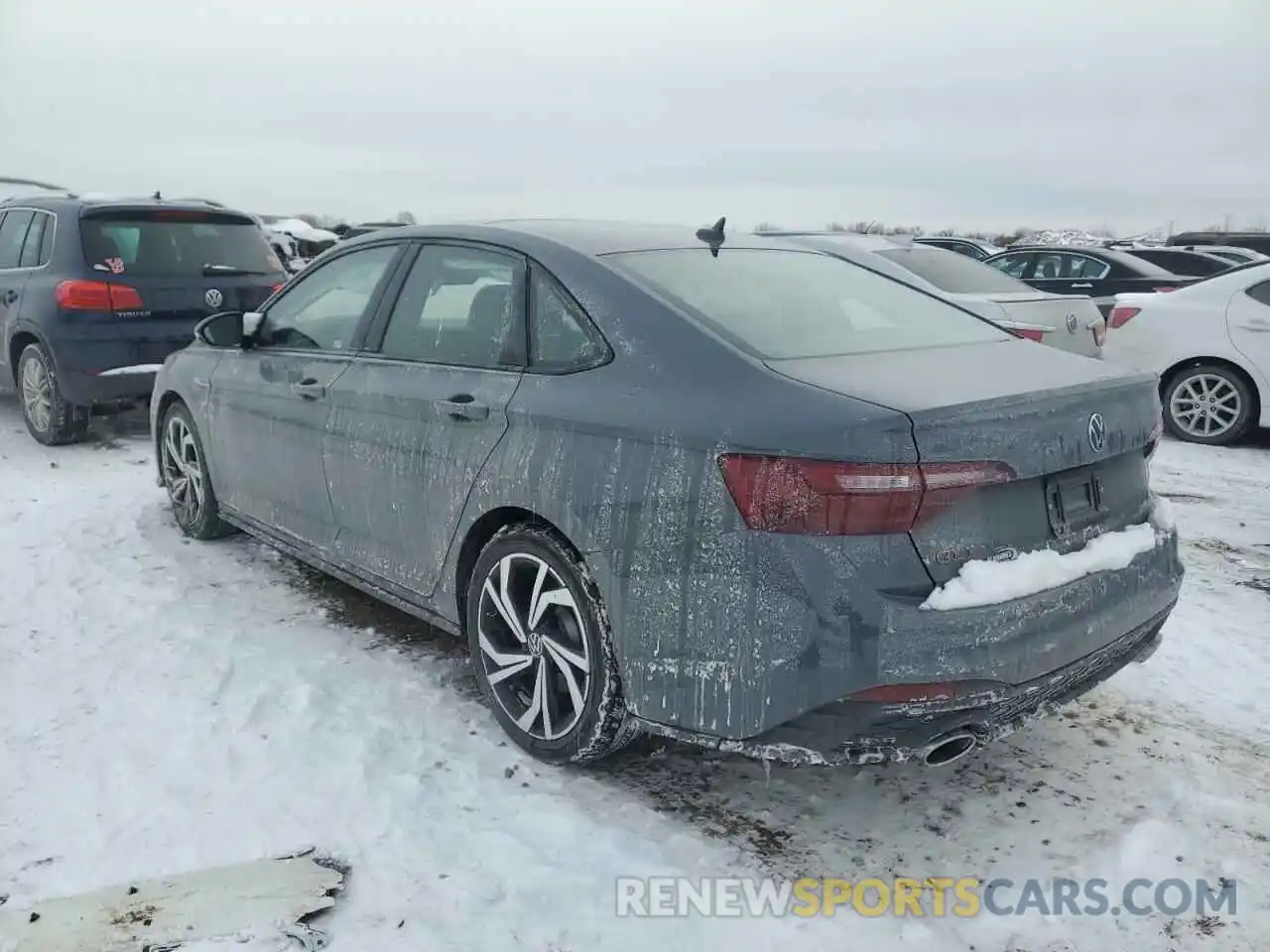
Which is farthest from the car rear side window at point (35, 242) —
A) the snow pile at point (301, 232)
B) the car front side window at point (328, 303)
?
the snow pile at point (301, 232)

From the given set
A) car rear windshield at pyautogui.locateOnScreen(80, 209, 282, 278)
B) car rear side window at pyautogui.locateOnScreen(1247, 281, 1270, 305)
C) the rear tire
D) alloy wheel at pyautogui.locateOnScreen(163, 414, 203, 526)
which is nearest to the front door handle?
alloy wheel at pyautogui.locateOnScreen(163, 414, 203, 526)

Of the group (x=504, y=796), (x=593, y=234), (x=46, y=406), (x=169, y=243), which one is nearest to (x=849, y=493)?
(x=504, y=796)

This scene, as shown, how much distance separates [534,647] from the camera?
313 cm

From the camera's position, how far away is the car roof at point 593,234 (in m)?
3.34

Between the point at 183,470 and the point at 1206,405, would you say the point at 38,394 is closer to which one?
the point at 183,470

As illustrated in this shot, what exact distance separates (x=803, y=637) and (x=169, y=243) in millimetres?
6438

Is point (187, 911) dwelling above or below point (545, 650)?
below

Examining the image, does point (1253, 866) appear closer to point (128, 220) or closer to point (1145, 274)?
point (128, 220)

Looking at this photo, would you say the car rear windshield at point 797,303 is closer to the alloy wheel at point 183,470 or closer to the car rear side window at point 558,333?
the car rear side window at point 558,333

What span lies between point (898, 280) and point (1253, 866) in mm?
2211

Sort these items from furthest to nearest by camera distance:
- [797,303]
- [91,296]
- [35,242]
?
[35,242] < [91,296] < [797,303]

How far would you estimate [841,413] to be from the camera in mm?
2449

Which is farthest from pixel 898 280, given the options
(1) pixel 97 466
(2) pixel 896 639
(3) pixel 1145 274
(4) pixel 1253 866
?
(3) pixel 1145 274

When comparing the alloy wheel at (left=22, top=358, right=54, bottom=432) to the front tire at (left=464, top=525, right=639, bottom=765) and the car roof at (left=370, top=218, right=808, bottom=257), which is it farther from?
the front tire at (left=464, top=525, right=639, bottom=765)
